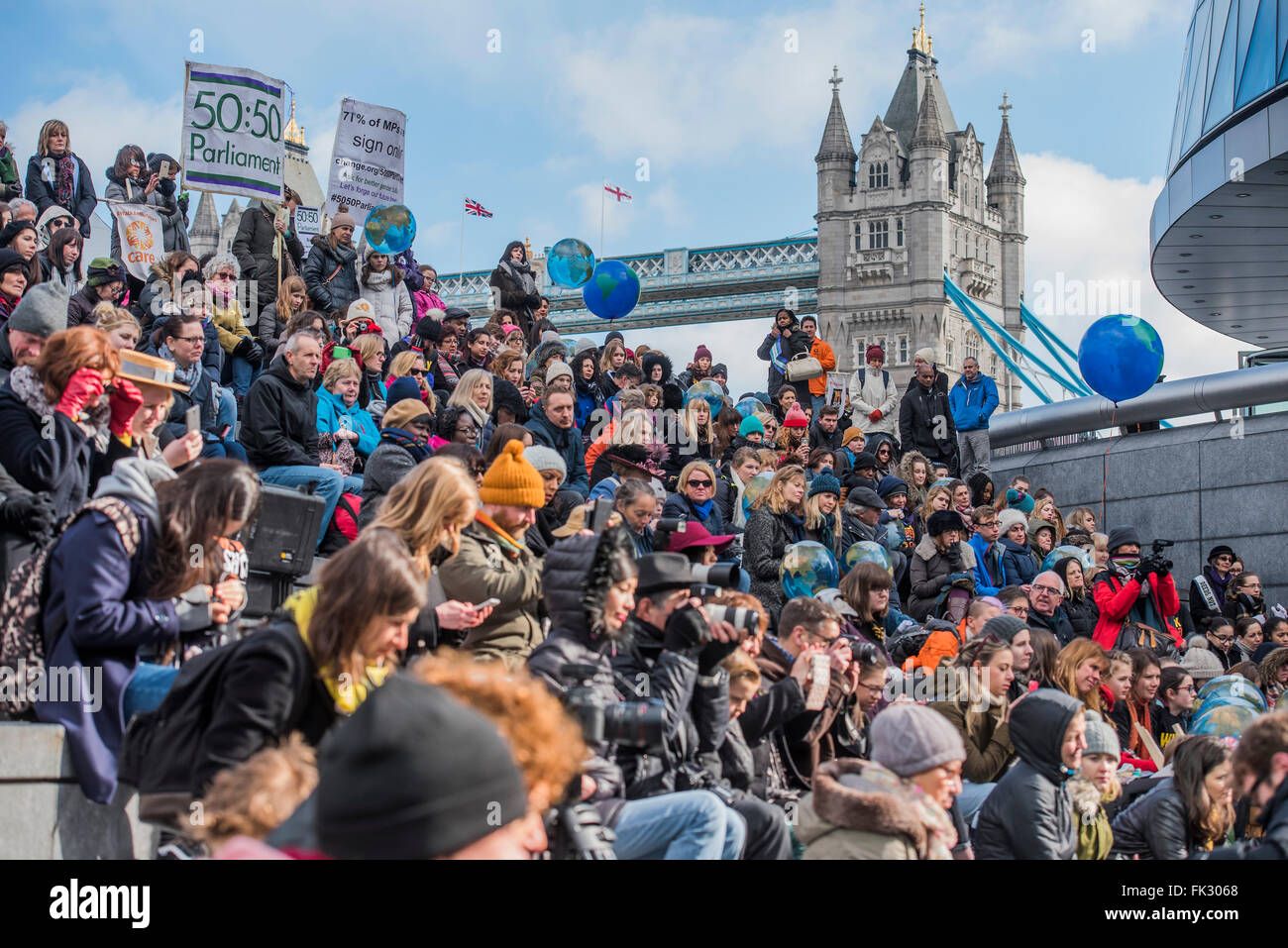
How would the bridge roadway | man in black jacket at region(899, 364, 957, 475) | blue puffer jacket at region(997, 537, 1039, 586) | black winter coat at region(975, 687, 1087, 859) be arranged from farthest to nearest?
the bridge roadway < man in black jacket at region(899, 364, 957, 475) < blue puffer jacket at region(997, 537, 1039, 586) < black winter coat at region(975, 687, 1087, 859)

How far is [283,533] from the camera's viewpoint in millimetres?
5594

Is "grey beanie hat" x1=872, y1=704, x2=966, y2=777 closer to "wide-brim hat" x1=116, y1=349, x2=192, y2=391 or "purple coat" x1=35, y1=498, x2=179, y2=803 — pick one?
"purple coat" x1=35, y1=498, x2=179, y2=803

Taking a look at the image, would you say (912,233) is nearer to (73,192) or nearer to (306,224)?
(306,224)

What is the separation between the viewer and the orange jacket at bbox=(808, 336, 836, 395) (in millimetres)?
15617

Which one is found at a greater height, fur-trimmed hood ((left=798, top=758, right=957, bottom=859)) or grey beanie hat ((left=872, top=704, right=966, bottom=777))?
grey beanie hat ((left=872, top=704, right=966, bottom=777))

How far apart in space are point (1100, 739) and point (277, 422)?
4.34m

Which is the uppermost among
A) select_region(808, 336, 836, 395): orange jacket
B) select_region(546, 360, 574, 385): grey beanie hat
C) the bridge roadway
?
the bridge roadway

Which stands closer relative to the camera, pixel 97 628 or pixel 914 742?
pixel 97 628

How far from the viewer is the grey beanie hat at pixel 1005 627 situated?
7222 millimetres

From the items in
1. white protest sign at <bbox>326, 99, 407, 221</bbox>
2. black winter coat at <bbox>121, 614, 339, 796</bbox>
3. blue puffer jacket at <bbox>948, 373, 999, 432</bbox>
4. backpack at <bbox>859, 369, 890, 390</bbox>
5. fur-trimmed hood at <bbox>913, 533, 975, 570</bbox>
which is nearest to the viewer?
black winter coat at <bbox>121, 614, 339, 796</bbox>

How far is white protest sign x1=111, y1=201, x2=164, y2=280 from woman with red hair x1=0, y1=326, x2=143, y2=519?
7.49 metres

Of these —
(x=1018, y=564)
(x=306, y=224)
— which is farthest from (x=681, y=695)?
(x=306, y=224)

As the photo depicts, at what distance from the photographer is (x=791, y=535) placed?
902cm

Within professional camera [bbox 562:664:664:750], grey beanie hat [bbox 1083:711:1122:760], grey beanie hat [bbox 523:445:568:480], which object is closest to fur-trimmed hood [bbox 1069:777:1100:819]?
grey beanie hat [bbox 1083:711:1122:760]
